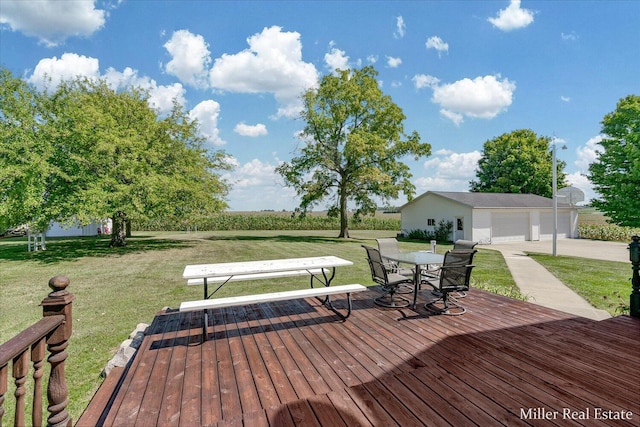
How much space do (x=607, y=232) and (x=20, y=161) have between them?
36.3m

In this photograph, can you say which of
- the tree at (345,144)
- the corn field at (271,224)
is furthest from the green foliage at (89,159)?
the corn field at (271,224)

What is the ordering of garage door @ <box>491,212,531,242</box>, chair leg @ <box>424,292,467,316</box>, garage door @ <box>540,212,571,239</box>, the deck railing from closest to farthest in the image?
the deck railing < chair leg @ <box>424,292,467,316</box> < garage door @ <box>491,212,531,242</box> < garage door @ <box>540,212,571,239</box>

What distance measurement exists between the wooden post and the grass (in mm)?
7796

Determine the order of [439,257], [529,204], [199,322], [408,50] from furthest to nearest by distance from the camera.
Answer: [529,204]
[408,50]
[439,257]
[199,322]

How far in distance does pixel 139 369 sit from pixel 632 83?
28.4 m

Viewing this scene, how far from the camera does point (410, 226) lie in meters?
25.6

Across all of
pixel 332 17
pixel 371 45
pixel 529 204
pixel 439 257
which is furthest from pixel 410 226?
pixel 439 257

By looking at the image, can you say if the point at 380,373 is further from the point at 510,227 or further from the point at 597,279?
the point at 510,227

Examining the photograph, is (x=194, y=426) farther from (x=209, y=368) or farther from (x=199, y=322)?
(x=199, y=322)

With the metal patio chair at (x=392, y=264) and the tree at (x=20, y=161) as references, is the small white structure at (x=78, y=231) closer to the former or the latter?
the tree at (x=20, y=161)

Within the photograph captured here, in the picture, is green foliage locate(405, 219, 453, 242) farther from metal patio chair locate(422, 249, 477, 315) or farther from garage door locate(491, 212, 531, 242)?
metal patio chair locate(422, 249, 477, 315)

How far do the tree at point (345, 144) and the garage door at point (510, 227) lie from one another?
627 centimetres

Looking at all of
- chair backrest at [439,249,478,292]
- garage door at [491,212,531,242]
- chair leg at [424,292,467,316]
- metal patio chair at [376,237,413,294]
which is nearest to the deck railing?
chair backrest at [439,249,478,292]

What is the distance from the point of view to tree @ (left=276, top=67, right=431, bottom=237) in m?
23.5
